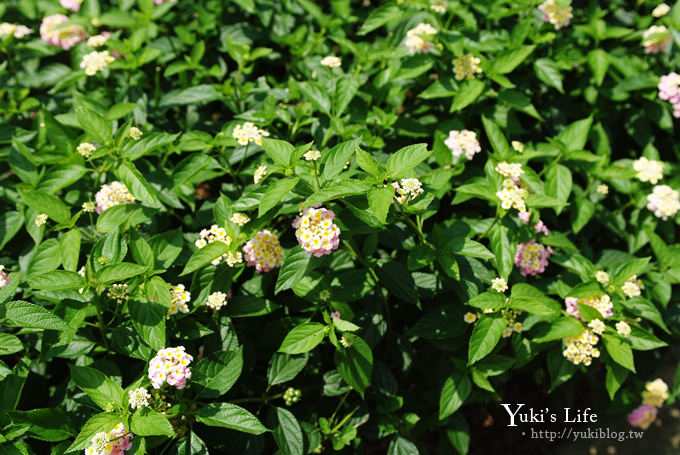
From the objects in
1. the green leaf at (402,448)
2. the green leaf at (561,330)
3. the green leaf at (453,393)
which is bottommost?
the green leaf at (402,448)

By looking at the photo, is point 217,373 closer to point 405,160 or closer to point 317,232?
point 317,232

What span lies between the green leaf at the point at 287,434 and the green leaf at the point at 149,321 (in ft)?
1.98

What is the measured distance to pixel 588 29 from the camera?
2967mm

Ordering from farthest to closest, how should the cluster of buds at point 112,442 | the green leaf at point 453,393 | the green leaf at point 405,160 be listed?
the green leaf at point 453,393, the green leaf at point 405,160, the cluster of buds at point 112,442

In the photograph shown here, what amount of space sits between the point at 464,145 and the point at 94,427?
1.92 meters

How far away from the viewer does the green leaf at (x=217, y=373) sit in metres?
1.94

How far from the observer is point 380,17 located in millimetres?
2918

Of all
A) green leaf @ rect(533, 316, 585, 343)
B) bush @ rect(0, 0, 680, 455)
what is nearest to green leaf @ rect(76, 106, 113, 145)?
bush @ rect(0, 0, 680, 455)

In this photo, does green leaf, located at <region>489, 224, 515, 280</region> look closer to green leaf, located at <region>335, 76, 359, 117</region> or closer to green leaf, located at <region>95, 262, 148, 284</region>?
green leaf, located at <region>335, 76, 359, 117</region>

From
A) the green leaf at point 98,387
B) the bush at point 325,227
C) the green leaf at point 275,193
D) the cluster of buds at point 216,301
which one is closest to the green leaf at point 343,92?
the bush at point 325,227

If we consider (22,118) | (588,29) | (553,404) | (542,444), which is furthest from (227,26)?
(542,444)

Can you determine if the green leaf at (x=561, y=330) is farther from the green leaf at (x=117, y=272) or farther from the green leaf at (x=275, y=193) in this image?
the green leaf at (x=117, y=272)

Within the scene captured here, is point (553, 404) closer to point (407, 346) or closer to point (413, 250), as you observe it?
point (407, 346)

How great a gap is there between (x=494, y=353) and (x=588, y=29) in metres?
1.93
